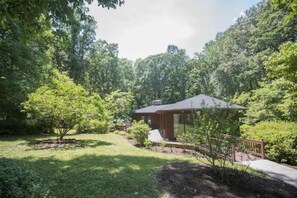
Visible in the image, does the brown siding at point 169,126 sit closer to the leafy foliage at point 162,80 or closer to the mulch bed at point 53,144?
the mulch bed at point 53,144

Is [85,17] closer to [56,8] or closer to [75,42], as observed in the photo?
[56,8]

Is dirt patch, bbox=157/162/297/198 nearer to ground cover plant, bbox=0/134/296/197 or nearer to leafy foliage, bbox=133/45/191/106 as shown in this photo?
ground cover plant, bbox=0/134/296/197

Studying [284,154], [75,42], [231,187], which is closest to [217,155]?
[231,187]

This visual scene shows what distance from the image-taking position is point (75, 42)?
33688 mm

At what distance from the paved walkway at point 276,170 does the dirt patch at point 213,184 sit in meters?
0.56

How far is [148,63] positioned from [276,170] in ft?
136

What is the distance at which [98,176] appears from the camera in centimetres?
659

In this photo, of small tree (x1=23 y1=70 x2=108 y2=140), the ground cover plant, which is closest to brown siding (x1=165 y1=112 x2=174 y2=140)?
small tree (x1=23 y1=70 x2=108 y2=140)

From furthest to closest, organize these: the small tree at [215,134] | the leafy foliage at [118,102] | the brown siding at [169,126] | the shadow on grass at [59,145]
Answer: the leafy foliage at [118,102], the brown siding at [169,126], the shadow on grass at [59,145], the small tree at [215,134]

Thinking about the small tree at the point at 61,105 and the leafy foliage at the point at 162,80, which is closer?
the small tree at the point at 61,105

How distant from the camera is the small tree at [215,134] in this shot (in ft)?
21.1

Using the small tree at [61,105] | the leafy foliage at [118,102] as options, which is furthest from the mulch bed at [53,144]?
the leafy foliage at [118,102]

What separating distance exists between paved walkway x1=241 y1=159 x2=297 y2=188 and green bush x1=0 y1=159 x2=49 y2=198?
21.0ft

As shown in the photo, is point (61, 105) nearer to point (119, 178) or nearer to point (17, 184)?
point (119, 178)
